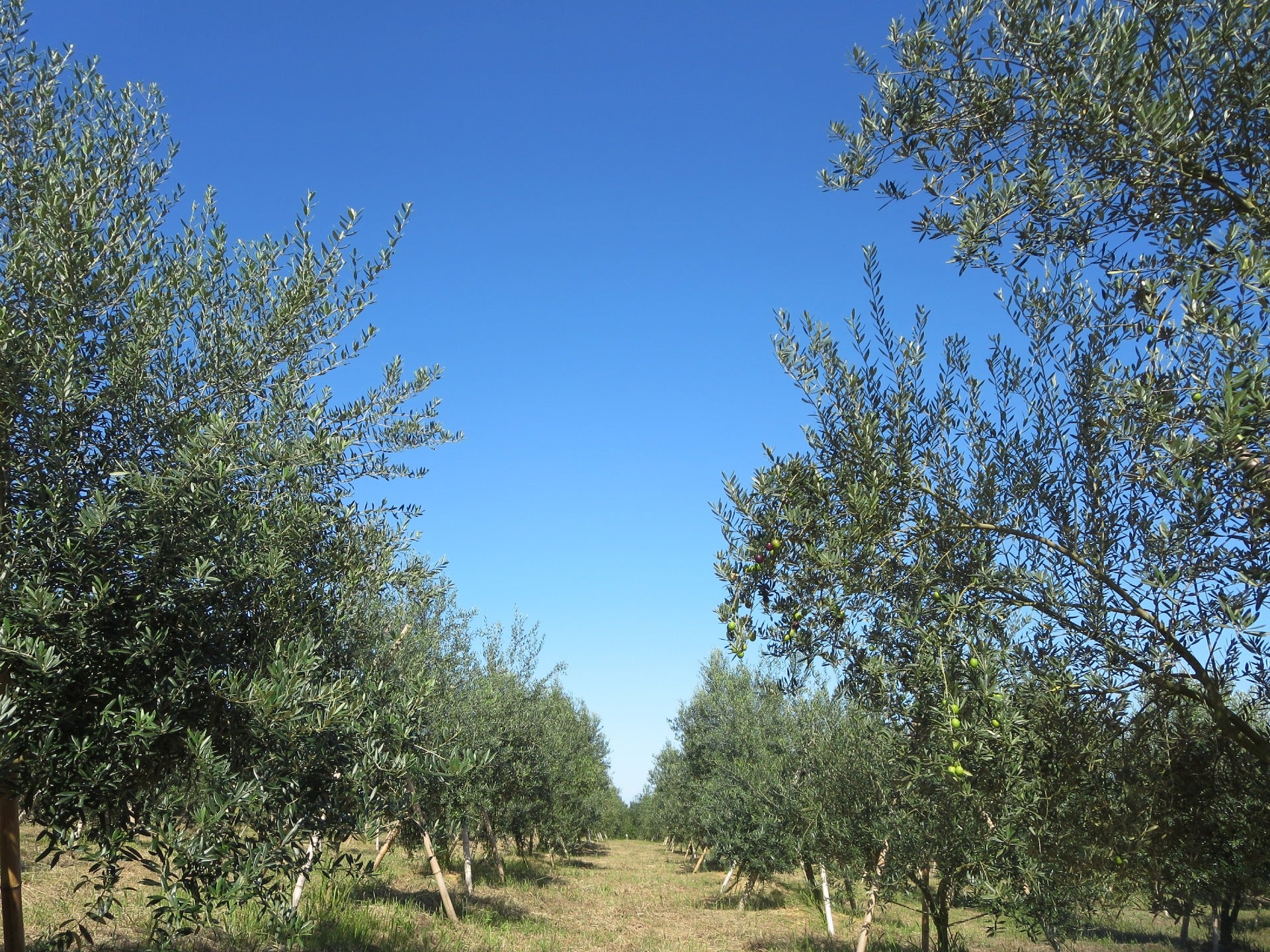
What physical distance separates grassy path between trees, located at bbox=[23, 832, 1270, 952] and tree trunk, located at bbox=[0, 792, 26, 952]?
1.95 metres

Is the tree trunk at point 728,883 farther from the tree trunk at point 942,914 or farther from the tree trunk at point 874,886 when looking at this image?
the tree trunk at point 942,914

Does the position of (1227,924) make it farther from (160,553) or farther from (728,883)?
(160,553)

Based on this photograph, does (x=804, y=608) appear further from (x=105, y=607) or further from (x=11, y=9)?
(x=11, y=9)

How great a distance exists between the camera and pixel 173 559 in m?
5.83

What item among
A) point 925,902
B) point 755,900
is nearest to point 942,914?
point 925,902

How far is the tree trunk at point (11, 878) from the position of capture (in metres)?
6.05

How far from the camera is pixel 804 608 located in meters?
6.24

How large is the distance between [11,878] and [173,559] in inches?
116

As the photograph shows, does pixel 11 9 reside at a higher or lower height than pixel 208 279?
higher

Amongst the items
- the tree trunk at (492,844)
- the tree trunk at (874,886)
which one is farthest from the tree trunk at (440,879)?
the tree trunk at (874,886)

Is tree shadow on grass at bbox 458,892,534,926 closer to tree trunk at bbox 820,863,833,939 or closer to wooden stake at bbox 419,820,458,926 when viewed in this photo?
wooden stake at bbox 419,820,458,926

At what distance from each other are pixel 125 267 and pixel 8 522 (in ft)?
7.30

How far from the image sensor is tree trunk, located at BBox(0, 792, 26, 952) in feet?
19.8

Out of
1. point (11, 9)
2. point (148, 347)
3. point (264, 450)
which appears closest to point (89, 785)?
point (264, 450)
